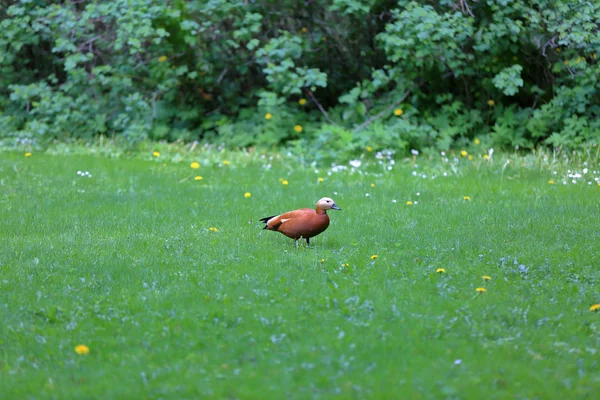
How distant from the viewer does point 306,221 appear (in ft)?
20.3

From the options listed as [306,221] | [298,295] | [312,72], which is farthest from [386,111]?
[298,295]

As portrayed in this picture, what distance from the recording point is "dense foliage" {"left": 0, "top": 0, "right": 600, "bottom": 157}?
38.1 ft

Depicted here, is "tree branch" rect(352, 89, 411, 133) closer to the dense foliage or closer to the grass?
the dense foliage

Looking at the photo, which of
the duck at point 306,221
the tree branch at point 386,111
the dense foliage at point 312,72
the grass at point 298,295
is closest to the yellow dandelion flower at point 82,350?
the grass at point 298,295

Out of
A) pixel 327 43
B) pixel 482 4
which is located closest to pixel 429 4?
pixel 482 4

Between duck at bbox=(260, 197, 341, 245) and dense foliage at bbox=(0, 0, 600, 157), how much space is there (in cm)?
518

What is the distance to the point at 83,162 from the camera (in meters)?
11.2

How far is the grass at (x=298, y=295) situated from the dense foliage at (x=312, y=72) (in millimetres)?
3248

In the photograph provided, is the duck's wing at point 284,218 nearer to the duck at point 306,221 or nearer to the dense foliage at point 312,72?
the duck at point 306,221

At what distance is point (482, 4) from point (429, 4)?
2.96 feet

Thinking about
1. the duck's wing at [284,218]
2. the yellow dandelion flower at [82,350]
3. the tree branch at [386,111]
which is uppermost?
the yellow dandelion flower at [82,350]

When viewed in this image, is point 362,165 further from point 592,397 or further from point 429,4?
point 592,397

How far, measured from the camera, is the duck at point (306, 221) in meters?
6.16

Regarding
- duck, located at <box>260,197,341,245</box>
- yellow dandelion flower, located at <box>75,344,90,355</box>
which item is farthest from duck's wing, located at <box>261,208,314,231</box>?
yellow dandelion flower, located at <box>75,344,90,355</box>
